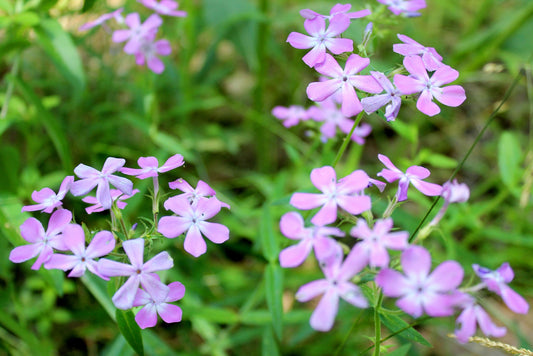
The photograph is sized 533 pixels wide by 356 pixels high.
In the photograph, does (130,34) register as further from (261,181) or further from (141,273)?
(141,273)

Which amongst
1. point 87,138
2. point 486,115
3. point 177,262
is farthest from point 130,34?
point 486,115

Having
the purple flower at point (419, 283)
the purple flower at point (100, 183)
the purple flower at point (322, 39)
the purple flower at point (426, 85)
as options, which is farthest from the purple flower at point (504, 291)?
the purple flower at point (100, 183)

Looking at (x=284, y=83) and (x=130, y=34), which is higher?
(x=130, y=34)

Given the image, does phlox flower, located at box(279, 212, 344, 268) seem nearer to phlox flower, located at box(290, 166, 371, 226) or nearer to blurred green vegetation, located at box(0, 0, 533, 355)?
phlox flower, located at box(290, 166, 371, 226)

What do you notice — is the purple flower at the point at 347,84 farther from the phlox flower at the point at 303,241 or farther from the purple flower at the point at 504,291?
the purple flower at the point at 504,291

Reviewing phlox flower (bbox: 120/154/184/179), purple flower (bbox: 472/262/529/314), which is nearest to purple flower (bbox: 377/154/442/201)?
purple flower (bbox: 472/262/529/314)

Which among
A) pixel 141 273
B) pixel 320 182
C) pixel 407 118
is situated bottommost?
pixel 407 118

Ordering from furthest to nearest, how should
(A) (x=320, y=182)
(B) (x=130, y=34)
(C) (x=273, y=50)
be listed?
(C) (x=273, y=50) < (B) (x=130, y=34) < (A) (x=320, y=182)
